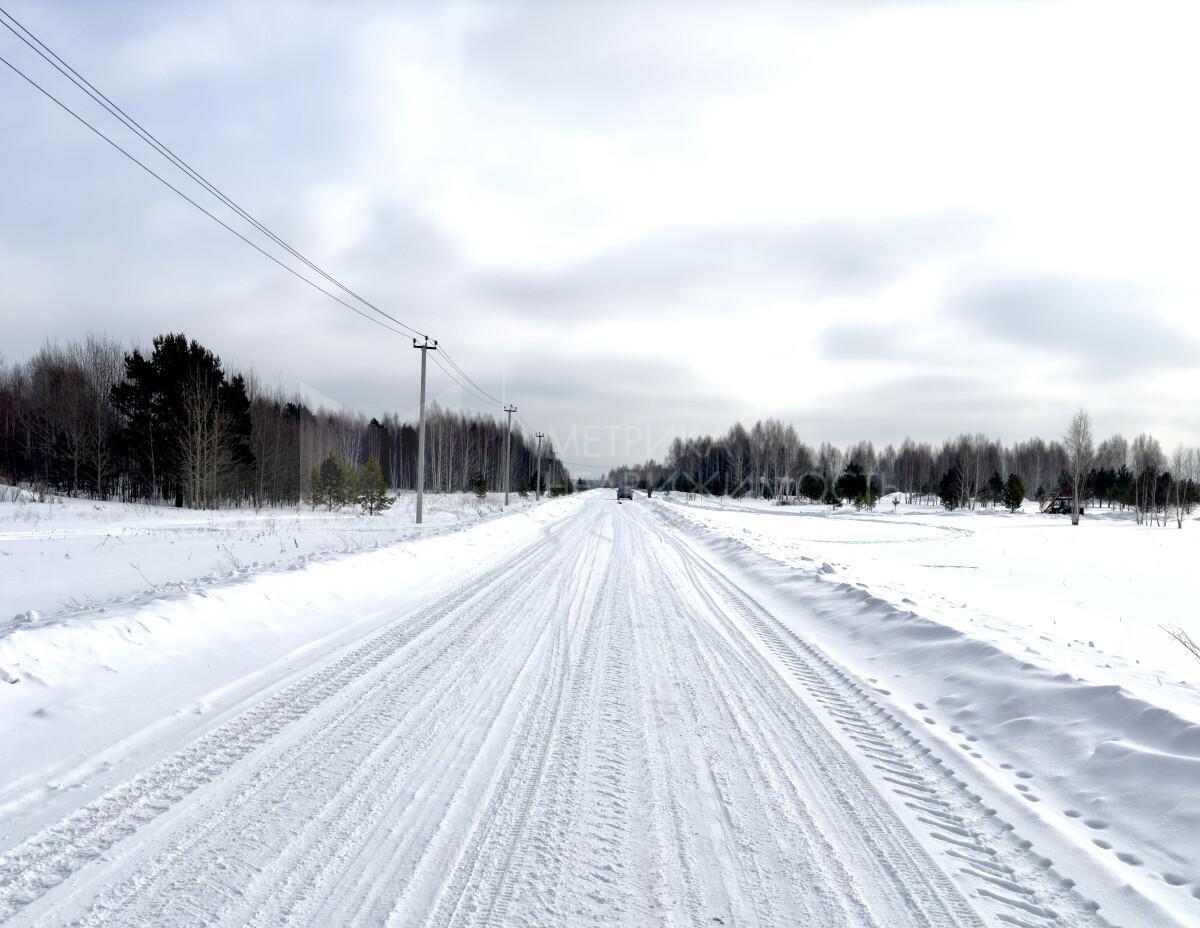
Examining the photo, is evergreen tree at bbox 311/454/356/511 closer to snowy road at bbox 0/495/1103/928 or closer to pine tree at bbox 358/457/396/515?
pine tree at bbox 358/457/396/515

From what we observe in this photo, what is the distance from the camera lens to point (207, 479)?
1510 inches

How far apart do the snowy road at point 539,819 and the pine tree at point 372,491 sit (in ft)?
113

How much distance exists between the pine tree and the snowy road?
113 ft

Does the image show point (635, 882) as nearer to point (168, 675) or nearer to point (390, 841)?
point (390, 841)

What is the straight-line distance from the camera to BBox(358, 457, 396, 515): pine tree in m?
38.5

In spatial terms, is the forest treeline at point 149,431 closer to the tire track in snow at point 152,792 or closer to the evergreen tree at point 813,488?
the tire track in snow at point 152,792

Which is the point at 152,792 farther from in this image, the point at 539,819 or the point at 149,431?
the point at 149,431

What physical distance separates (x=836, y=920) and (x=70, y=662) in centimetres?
596

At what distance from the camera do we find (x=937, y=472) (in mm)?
123500

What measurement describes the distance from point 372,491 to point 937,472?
4562 inches

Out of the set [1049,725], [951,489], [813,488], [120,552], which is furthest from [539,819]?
A: [813,488]

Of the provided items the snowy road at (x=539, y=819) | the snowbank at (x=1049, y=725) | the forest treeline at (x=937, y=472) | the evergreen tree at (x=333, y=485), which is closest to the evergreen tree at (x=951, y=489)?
the forest treeline at (x=937, y=472)

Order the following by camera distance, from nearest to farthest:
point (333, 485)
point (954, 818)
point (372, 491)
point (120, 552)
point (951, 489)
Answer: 1. point (954, 818)
2. point (120, 552)
3. point (372, 491)
4. point (333, 485)
5. point (951, 489)

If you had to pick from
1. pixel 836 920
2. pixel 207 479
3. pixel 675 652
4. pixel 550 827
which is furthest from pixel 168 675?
pixel 207 479
